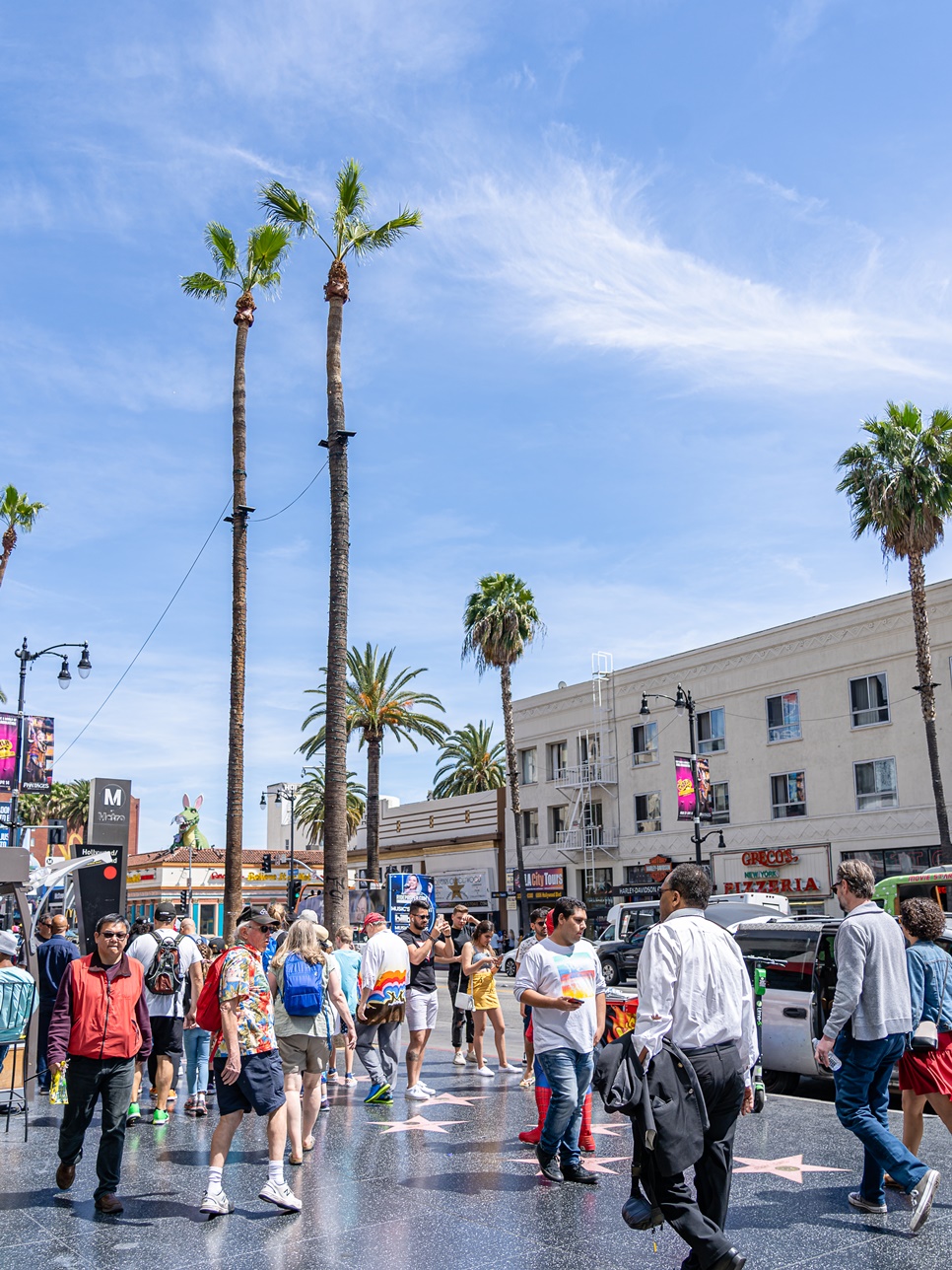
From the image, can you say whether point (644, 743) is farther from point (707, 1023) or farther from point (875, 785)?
point (707, 1023)

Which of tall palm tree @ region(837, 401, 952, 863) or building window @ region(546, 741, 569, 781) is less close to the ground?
tall palm tree @ region(837, 401, 952, 863)

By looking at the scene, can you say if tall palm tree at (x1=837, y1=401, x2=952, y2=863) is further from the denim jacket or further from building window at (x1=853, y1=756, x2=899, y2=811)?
the denim jacket

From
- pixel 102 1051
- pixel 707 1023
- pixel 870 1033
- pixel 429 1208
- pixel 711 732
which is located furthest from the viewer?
pixel 711 732

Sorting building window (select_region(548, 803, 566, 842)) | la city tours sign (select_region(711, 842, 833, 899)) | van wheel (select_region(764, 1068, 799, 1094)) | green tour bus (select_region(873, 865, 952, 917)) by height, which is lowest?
van wheel (select_region(764, 1068, 799, 1094))

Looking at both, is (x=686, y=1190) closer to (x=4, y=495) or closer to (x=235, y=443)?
(x=235, y=443)

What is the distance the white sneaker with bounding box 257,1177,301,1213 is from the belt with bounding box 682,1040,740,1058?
3.06m

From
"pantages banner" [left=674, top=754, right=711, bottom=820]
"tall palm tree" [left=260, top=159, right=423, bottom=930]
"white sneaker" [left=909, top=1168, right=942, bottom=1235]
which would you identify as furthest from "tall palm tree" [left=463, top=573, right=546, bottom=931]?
"white sneaker" [left=909, top=1168, right=942, bottom=1235]

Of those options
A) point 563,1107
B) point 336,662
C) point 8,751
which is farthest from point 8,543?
point 563,1107

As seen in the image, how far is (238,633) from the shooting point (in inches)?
870

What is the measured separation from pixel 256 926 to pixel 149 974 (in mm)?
2857

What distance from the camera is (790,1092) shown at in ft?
39.3

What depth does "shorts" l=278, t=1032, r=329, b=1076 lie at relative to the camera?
814cm

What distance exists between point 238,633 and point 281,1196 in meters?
16.0

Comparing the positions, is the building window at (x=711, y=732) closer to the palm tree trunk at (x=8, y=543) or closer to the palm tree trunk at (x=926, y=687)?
the palm tree trunk at (x=926, y=687)
